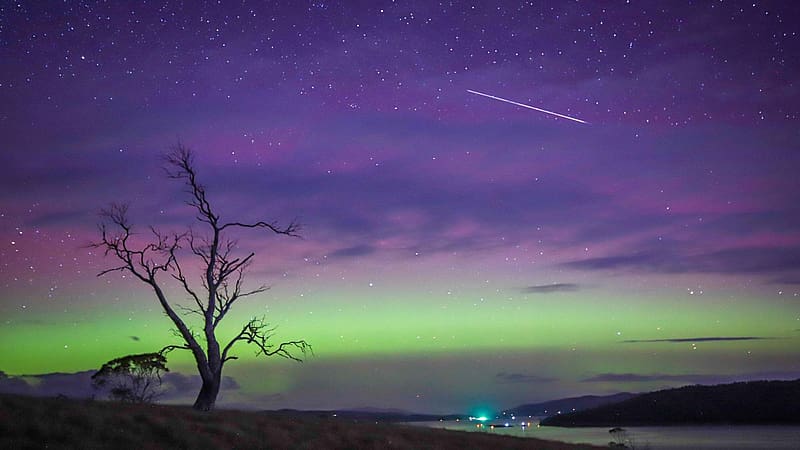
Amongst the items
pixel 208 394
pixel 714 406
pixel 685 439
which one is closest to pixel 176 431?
pixel 208 394

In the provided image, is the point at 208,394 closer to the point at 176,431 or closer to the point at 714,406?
the point at 176,431

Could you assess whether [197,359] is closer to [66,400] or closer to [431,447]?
[66,400]

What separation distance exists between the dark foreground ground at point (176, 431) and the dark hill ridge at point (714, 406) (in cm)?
14948

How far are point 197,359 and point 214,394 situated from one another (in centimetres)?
178

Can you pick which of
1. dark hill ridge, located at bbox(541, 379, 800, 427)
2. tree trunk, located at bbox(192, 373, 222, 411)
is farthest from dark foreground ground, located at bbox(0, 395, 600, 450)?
dark hill ridge, located at bbox(541, 379, 800, 427)

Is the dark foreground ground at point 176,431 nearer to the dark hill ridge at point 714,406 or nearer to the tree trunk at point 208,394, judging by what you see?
the tree trunk at point 208,394

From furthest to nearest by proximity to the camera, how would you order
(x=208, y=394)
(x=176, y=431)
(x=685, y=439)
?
(x=685, y=439) < (x=208, y=394) < (x=176, y=431)

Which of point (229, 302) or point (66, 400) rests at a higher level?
point (229, 302)

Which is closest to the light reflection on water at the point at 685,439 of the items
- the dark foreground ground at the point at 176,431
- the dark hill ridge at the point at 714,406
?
the dark hill ridge at the point at 714,406

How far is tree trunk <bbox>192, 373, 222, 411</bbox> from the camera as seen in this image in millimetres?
31691

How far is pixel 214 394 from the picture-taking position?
32.2 meters

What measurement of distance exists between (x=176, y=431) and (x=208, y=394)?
1012cm

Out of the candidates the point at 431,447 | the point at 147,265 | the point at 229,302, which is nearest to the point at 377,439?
the point at 431,447

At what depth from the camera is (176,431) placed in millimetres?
22188
